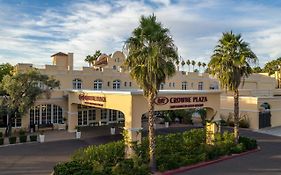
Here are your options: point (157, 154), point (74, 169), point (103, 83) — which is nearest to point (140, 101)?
point (157, 154)

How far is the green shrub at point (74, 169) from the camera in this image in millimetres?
16766

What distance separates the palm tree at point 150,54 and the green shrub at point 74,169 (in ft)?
19.1

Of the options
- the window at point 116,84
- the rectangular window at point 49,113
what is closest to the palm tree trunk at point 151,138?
the rectangular window at point 49,113

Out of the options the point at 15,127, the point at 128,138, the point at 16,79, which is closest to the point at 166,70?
the point at 128,138

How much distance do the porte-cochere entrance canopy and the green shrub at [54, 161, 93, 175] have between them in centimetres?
497

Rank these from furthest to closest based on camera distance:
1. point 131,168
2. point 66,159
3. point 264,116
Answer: point 264,116 → point 66,159 → point 131,168

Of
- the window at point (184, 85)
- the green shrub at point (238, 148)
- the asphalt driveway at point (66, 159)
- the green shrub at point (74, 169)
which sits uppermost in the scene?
the window at point (184, 85)

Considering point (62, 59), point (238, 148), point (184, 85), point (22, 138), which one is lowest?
point (238, 148)

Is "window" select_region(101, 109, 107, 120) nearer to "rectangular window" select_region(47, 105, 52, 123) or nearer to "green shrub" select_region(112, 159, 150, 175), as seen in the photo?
"rectangular window" select_region(47, 105, 52, 123)

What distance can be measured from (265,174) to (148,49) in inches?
430

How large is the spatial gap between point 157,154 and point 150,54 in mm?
7144

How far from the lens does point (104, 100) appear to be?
88.9 feet

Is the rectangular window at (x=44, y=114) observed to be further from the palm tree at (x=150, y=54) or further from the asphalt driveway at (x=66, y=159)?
the palm tree at (x=150, y=54)

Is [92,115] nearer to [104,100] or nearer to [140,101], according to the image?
[104,100]
